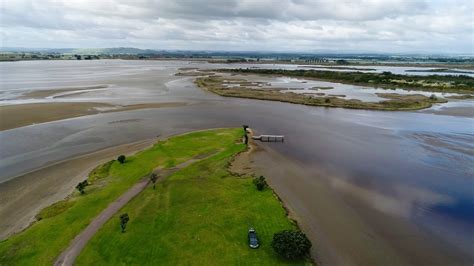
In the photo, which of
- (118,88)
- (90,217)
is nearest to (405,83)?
(118,88)

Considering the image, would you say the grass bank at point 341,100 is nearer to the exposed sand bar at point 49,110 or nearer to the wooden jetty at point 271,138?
the exposed sand bar at point 49,110

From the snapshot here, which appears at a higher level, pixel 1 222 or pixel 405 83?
pixel 405 83

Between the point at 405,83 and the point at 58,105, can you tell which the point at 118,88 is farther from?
the point at 405,83

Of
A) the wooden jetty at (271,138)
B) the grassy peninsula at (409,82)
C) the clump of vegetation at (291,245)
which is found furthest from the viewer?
the grassy peninsula at (409,82)

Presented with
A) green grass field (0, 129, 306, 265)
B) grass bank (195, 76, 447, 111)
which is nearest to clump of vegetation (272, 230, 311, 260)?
green grass field (0, 129, 306, 265)

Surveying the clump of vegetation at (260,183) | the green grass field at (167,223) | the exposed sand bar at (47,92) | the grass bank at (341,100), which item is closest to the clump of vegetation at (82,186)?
the green grass field at (167,223)

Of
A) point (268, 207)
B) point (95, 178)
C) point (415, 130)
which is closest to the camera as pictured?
point (268, 207)
